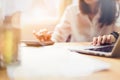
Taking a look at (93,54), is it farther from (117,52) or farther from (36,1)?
(36,1)

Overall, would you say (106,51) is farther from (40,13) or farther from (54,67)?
(40,13)

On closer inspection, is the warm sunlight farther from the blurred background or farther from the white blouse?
the white blouse

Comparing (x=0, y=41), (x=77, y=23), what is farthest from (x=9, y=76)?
(x=77, y=23)

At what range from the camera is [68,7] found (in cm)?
222

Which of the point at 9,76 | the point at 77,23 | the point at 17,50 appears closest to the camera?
the point at 9,76

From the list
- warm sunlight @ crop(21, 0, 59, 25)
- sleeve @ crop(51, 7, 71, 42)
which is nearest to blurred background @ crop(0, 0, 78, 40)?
warm sunlight @ crop(21, 0, 59, 25)

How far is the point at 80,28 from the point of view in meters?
2.09

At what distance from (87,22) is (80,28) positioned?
75 mm

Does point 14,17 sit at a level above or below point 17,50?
above

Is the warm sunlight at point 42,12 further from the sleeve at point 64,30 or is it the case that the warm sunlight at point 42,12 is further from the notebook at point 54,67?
the notebook at point 54,67

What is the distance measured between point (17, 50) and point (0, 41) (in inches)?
3.3

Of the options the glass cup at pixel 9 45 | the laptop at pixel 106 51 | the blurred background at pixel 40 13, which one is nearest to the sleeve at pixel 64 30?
the blurred background at pixel 40 13

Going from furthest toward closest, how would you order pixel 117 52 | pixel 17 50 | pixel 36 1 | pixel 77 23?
1. pixel 36 1
2. pixel 77 23
3. pixel 117 52
4. pixel 17 50

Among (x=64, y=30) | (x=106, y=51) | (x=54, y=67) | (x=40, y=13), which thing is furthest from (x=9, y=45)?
(x=40, y=13)
